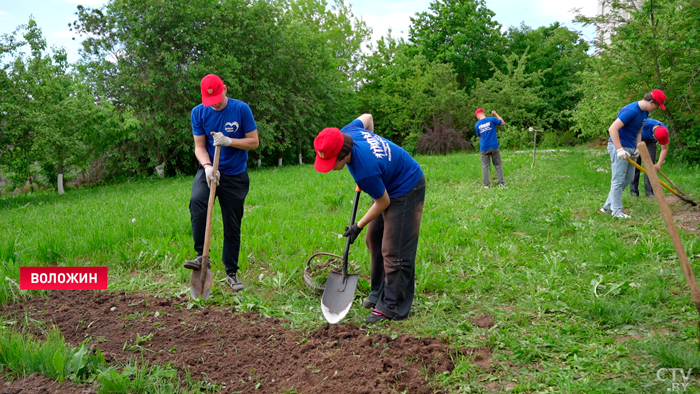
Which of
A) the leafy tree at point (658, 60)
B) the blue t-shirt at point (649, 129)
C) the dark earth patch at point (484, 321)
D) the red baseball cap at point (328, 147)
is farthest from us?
the leafy tree at point (658, 60)

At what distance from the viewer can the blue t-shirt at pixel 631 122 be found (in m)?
6.11

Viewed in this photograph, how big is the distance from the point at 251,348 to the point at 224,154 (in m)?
1.87

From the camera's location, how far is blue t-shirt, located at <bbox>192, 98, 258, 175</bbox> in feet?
14.3

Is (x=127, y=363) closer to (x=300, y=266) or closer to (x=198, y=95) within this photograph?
(x=300, y=266)

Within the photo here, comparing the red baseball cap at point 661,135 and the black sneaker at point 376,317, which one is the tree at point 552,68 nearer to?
the red baseball cap at point 661,135

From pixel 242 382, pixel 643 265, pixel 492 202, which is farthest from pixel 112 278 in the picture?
pixel 492 202

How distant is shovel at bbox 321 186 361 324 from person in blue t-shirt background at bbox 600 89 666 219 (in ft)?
12.6

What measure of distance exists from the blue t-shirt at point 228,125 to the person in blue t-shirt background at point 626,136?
4.48 m

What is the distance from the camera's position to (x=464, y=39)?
33.8 metres

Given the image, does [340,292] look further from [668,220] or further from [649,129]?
[649,129]

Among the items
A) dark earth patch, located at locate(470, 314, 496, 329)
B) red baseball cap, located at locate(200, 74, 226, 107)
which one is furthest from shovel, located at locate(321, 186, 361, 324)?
red baseball cap, located at locate(200, 74, 226, 107)

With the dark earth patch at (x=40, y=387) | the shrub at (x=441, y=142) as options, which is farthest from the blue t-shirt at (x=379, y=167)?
the shrub at (x=441, y=142)

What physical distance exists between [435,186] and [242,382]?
904 centimetres

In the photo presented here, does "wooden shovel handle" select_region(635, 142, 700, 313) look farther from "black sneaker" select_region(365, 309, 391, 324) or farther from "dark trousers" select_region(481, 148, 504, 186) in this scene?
"dark trousers" select_region(481, 148, 504, 186)
